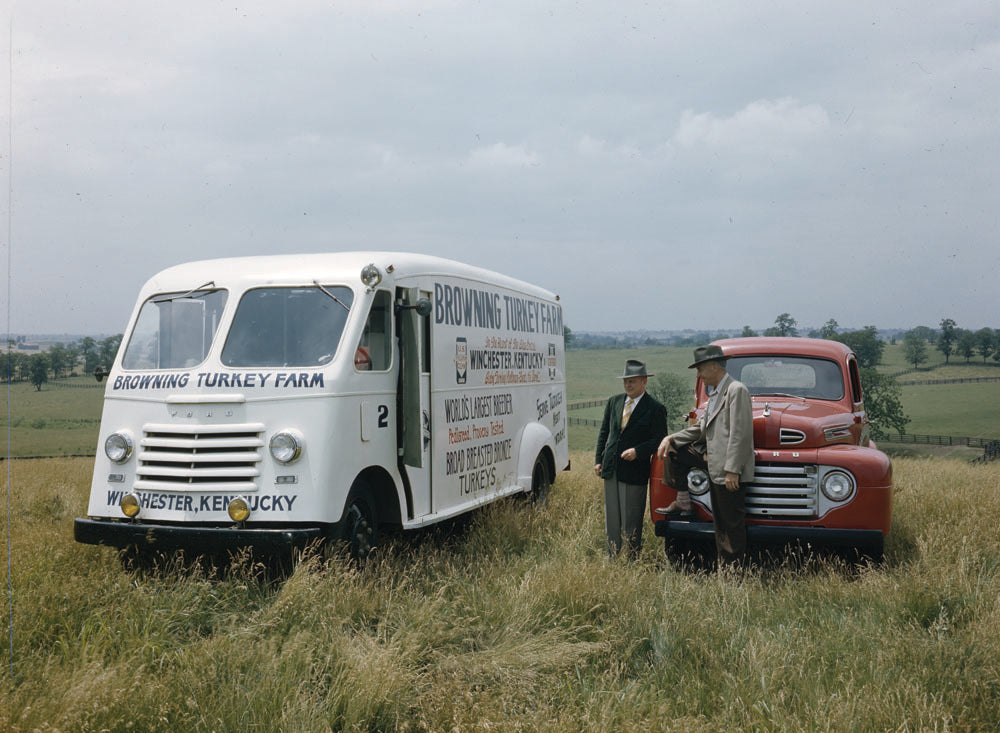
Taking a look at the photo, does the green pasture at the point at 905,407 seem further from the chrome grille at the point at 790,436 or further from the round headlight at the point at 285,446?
→ the chrome grille at the point at 790,436

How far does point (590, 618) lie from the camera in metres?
6.31

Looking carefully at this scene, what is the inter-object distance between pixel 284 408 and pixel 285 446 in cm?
36

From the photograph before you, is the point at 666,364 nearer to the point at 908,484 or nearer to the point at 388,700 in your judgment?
the point at 908,484

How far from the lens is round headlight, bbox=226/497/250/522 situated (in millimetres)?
6742

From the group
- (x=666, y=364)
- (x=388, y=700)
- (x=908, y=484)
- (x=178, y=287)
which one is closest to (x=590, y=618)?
(x=388, y=700)

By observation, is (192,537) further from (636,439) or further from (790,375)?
(790,375)

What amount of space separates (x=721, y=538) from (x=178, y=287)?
18.5 feet

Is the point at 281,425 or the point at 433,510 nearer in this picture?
the point at 281,425

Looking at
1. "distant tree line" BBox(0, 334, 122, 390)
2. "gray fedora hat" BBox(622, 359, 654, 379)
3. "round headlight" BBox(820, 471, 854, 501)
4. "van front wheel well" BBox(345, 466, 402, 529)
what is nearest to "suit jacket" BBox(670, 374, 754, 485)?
"round headlight" BBox(820, 471, 854, 501)

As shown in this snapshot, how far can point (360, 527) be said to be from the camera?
755 centimetres

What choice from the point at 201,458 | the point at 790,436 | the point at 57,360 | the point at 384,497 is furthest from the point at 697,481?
the point at 57,360

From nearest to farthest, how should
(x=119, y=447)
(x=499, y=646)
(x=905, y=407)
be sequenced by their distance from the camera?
1. (x=499, y=646)
2. (x=119, y=447)
3. (x=905, y=407)

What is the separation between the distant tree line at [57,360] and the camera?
5.16m

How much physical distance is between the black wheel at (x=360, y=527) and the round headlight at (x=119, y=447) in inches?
76.2
